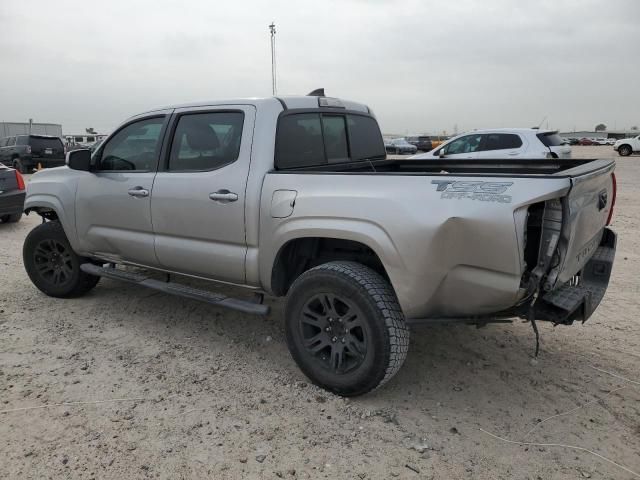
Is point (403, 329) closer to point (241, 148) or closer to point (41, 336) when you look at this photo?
point (241, 148)

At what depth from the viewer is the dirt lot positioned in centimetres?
266

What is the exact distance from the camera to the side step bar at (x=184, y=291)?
365 cm

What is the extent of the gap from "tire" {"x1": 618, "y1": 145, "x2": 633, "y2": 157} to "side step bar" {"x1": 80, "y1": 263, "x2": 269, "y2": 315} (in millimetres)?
36191

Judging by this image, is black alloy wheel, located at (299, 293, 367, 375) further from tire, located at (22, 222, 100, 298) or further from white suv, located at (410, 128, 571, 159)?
white suv, located at (410, 128, 571, 159)

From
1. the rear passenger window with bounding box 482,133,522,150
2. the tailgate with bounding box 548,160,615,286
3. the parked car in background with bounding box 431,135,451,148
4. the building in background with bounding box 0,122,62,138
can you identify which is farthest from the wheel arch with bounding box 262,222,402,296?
the building in background with bounding box 0,122,62,138

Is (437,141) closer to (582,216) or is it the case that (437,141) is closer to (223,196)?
(223,196)

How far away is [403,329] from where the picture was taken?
10.0ft

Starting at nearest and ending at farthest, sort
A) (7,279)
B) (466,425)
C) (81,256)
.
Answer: (466,425)
(81,256)
(7,279)

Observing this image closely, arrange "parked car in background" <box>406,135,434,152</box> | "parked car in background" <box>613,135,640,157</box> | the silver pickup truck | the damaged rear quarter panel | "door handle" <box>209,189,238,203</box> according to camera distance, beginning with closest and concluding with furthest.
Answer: the damaged rear quarter panel < the silver pickup truck < "door handle" <box>209,189,238,203</box> < "parked car in background" <box>613,135,640,157</box> < "parked car in background" <box>406,135,434,152</box>

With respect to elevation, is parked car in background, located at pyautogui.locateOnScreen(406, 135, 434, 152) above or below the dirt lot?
above

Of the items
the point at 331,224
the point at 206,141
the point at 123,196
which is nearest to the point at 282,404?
the point at 331,224

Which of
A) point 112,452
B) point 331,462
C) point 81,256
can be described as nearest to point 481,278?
point 331,462

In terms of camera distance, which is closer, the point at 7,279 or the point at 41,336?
the point at 41,336

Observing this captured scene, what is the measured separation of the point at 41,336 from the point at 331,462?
2.86m
